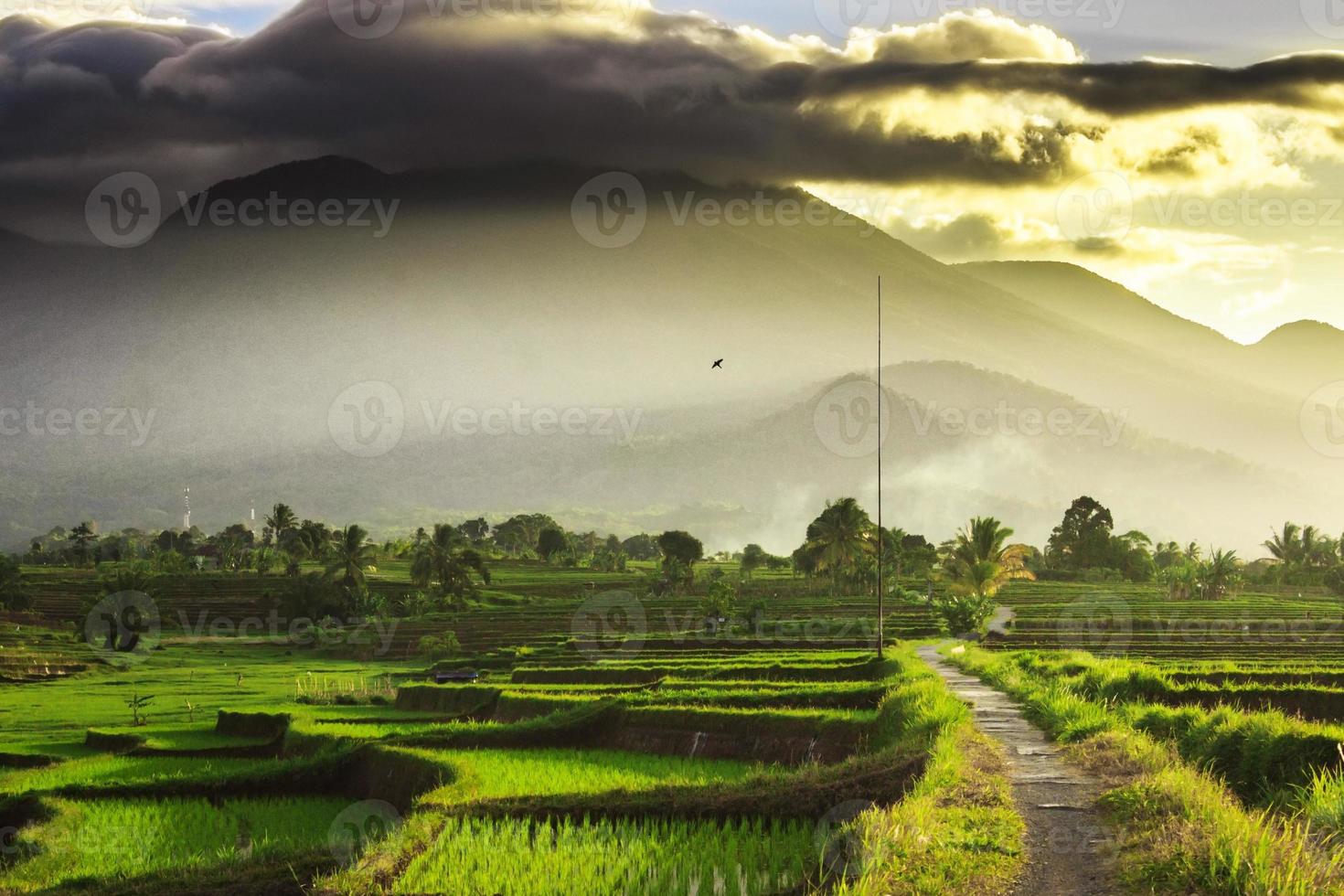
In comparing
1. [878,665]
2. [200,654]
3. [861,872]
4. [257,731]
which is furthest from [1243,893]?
[200,654]

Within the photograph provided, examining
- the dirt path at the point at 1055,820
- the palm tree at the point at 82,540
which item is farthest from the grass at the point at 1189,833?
the palm tree at the point at 82,540

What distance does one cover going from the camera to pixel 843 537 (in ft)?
333

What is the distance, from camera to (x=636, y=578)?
402 feet

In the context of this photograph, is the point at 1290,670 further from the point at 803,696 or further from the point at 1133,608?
the point at 1133,608

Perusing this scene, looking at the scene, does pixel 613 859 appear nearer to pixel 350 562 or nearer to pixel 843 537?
pixel 843 537

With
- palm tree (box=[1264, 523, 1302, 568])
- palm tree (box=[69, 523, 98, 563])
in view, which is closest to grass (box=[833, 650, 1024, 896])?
palm tree (box=[1264, 523, 1302, 568])

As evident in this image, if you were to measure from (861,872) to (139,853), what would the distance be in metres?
14.8

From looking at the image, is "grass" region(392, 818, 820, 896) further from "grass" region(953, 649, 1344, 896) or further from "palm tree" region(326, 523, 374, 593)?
"palm tree" region(326, 523, 374, 593)

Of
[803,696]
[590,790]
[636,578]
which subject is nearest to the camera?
[590,790]
